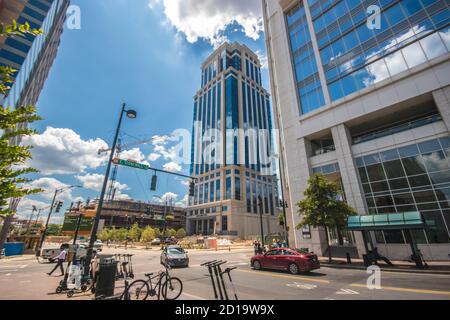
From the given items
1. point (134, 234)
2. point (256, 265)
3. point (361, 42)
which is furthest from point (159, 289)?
point (134, 234)

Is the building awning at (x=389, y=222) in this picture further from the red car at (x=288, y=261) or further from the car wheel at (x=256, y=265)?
the car wheel at (x=256, y=265)

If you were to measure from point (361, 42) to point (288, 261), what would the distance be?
2747 centimetres

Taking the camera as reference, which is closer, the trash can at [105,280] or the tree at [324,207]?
the trash can at [105,280]

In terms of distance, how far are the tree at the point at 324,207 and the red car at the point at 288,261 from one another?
599 centimetres

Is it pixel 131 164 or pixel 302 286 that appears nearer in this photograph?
pixel 302 286

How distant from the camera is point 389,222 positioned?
1661 centimetres

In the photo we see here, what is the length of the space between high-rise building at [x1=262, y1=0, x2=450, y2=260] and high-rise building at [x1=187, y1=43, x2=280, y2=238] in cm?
4851

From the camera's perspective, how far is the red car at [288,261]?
13.2 meters

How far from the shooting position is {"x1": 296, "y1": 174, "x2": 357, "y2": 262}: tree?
1908cm

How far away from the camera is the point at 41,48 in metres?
37.4

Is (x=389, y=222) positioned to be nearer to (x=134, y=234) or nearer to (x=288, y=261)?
(x=288, y=261)

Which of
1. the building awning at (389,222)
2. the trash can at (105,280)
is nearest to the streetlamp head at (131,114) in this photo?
the trash can at (105,280)

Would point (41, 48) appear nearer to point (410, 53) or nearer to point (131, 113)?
point (131, 113)

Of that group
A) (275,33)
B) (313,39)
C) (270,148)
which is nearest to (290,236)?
(313,39)
